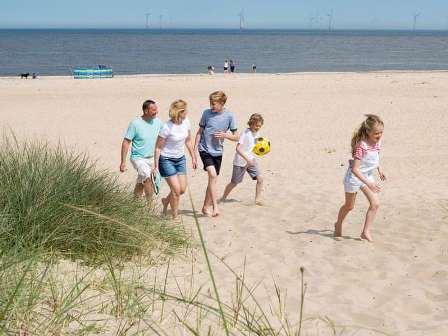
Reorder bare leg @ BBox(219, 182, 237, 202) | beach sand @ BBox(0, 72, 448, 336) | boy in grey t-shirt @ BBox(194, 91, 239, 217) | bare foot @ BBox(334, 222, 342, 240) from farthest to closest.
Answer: bare leg @ BBox(219, 182, 237, 202) → boy in grey t-shirt @ BBox(194, 91, 239, 217) → bare foot @ BBox(334, 222, 342, 240) → beach sand @ BBox(0, 72, 448, 336)

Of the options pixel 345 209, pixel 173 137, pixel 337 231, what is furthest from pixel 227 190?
pixel 345 209

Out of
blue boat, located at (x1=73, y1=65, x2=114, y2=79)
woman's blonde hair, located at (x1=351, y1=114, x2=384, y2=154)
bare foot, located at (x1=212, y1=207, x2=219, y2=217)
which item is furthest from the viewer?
blue boat, located at (x1=73, y1=65, x2=114, y2=79)

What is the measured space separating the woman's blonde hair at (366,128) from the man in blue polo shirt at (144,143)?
232 centimetres

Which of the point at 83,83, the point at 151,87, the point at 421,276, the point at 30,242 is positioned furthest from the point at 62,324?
the point at 83,83

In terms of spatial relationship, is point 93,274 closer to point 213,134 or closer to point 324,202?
point 213,134

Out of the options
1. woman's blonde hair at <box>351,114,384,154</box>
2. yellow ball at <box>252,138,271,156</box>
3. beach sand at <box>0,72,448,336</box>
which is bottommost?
beach sand at <box>0,72,448,336</box>

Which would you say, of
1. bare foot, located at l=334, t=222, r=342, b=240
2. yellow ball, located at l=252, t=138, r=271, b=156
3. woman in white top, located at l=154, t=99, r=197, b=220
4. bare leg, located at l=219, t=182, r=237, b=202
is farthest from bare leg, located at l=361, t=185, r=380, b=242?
bare leg, located at l=219, t=182, r=237, b=202

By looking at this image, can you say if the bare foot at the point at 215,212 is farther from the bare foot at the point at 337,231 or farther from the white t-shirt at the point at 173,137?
the bare foot at the point at 337,231

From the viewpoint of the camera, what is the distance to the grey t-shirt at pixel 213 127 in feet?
25.5

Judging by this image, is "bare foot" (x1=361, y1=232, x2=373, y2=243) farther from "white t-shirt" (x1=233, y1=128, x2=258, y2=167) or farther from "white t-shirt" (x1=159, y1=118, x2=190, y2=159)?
"white t-shirt" (x1=159, y1=118, x2=190, y2=159)

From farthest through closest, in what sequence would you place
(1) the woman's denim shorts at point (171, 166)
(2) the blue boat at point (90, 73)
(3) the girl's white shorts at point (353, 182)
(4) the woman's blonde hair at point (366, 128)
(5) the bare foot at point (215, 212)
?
1. (2) the blue boat at point (90, 73)
2. (5) the bare foot at point (215, 212)
3. (1) the woman's denim shorts at point (171, 166)
4. (3) the girl's white shorts at point (353, 182)
5. (4) the woman's blonde hair at point (366, 128)

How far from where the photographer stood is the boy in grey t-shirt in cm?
774

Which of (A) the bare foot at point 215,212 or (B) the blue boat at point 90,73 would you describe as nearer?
(A) the bare foot at point 215,212

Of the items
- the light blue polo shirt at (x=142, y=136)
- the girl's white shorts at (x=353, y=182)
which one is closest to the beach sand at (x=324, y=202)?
the girl's white shorts at (x=353, y=182)
